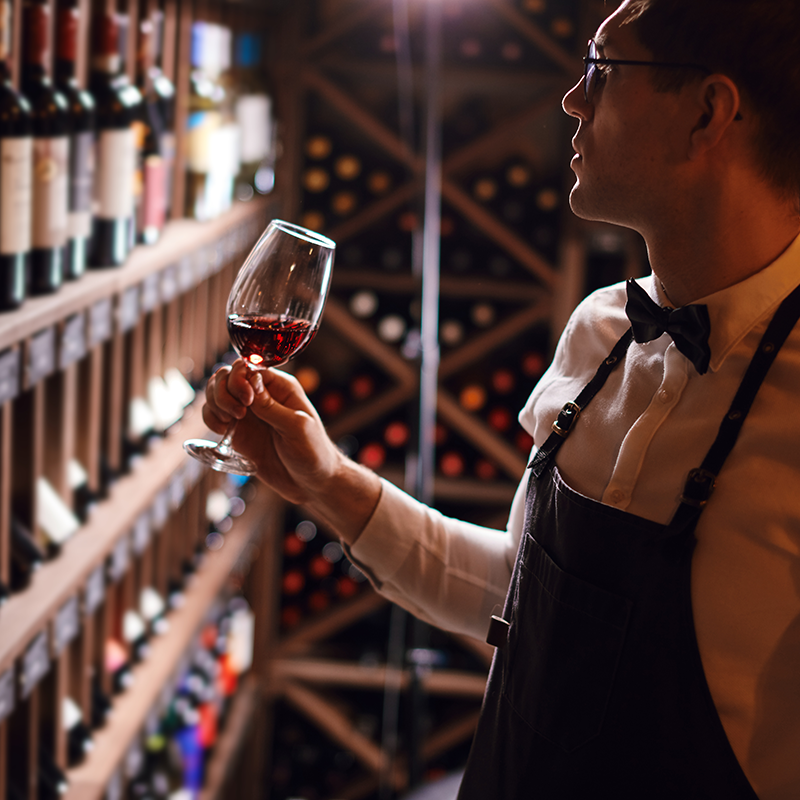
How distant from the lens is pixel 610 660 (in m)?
0.88

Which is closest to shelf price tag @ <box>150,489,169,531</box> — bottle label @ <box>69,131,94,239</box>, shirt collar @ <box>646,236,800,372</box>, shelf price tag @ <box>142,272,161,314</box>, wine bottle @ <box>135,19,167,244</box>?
shelf price tag @ <box>142,272,161,314</box>

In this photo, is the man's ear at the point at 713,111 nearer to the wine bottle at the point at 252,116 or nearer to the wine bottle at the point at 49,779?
the wine bottle at the point at 49,779

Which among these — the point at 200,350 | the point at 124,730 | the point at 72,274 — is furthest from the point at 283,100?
the point at 124,730

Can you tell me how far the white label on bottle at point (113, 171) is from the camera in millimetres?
1564

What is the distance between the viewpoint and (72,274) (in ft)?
4.83

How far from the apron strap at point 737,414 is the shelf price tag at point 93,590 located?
1.04m

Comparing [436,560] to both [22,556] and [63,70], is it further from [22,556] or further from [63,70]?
[63,70]

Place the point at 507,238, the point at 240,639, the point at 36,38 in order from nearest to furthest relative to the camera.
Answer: the point at 36,38, the point at 240,639, the point at 507,238

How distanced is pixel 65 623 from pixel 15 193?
2.13ft

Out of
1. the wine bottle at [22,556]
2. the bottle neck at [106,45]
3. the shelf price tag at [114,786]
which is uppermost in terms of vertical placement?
the bottle neck at [106,45]

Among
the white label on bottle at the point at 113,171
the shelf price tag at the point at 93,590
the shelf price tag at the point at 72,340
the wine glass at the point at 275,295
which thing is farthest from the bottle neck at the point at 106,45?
the shelf price tag at the point at 93,590

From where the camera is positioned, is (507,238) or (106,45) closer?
(106,45)

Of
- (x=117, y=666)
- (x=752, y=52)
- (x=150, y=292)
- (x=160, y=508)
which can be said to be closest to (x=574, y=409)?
(x=752, y=52)

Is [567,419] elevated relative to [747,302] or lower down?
lower down
